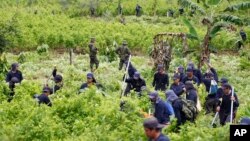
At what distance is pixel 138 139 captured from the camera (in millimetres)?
10172

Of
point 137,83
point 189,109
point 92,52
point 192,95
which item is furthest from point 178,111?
point 92,52

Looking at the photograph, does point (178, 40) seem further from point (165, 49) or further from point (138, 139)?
point (138, 139)

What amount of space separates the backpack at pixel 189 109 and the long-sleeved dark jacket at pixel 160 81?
4461 millimetres

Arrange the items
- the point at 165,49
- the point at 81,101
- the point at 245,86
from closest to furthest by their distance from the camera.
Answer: the point at 81,101
the point at 245,86
the point at 165,49

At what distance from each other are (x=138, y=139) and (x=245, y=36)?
76.4 feet

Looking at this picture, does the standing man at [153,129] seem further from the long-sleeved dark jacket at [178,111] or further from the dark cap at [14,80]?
the dark cap at [14,80]

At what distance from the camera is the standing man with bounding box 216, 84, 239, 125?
12.2m

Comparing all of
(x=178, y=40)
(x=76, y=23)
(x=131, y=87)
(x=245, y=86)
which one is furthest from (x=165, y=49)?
(x=76, y=23)

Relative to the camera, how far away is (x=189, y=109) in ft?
37.7

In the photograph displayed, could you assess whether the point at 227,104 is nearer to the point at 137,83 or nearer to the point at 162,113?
the point at 162,113

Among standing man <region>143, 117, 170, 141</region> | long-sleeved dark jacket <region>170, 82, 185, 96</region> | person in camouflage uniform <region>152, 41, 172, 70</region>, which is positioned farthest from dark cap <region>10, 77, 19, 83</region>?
person in camouflage uniform <region>152, 41, 172, 70</region>

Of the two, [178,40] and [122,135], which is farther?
[178,40]

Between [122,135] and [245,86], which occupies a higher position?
[122,135]

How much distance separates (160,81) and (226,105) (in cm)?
399
